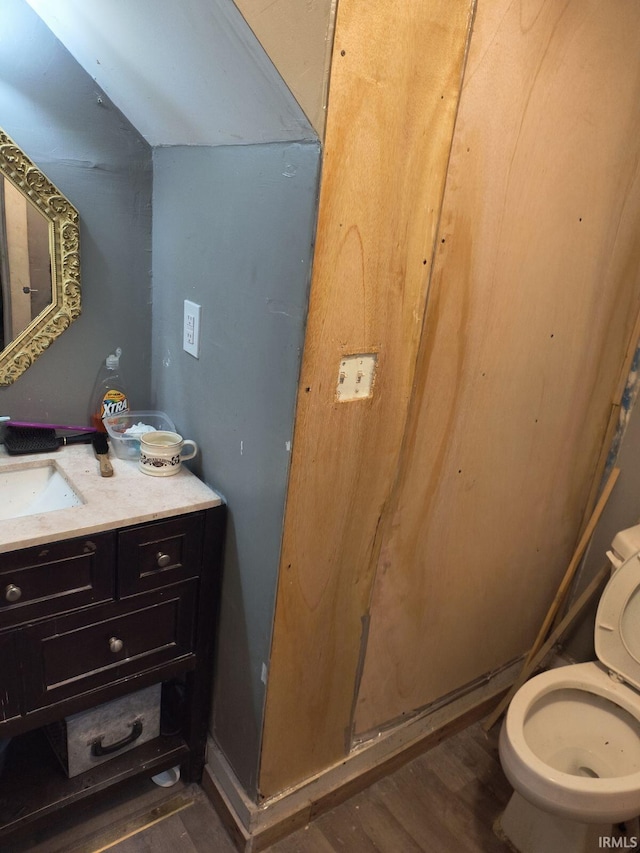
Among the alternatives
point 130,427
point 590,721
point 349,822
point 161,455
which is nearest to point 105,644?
point 161,455

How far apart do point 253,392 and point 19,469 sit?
0.62m

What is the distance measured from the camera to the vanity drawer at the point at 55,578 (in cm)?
111

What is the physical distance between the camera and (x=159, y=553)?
1280 millimetres

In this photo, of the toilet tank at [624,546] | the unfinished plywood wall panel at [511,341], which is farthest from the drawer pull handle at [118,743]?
the toilet tank at [624,546]

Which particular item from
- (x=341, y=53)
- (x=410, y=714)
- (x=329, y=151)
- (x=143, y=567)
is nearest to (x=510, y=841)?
(x=410, y=714)

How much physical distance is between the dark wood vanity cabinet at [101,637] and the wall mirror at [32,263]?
1.73ft

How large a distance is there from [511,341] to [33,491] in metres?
1.17

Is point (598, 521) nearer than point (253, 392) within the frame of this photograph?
No

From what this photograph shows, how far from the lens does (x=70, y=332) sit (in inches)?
57.9

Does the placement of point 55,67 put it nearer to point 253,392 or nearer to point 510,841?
point 253,392

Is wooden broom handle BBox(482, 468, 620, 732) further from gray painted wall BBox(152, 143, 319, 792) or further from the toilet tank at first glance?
gray painted wall BBox(152, 143, 319, 792)

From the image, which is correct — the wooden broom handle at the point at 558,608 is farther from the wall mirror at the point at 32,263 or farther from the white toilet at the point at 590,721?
the wall mirror at the point at 32,263

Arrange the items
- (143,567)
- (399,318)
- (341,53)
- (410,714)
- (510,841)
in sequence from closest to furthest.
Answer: (341,53) < (399,318) < (143,567) < (510,841) < (410,714)

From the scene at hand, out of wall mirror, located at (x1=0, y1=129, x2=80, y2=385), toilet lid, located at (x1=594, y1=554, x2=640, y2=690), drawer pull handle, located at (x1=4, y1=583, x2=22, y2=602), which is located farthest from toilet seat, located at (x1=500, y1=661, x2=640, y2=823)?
wall mirror, located at (x1=0, y1=129, x2=80, y2=385)
